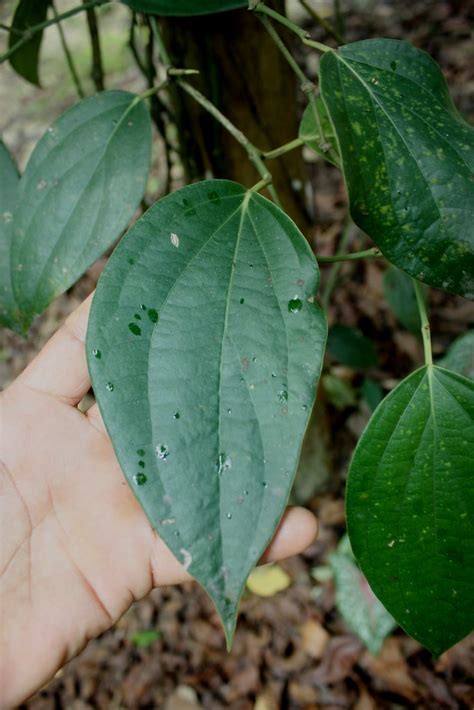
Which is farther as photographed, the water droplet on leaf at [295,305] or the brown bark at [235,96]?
the brown bark at [235,96]

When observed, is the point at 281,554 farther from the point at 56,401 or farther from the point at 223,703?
the point at 223,703

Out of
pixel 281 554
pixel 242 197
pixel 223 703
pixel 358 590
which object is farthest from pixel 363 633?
pixel 242 197

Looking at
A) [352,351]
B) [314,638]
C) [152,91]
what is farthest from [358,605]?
[152,91]

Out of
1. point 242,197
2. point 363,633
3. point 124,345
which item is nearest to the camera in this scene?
point 124,345

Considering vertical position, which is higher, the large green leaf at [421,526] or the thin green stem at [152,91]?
the thin green stem at [152,91]

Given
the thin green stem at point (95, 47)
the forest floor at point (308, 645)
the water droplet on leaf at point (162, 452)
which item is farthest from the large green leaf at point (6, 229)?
the forest floor at point (308, 645)

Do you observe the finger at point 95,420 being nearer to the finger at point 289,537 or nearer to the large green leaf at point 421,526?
the finger at point 289,537

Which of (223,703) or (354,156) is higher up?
(354,156)
